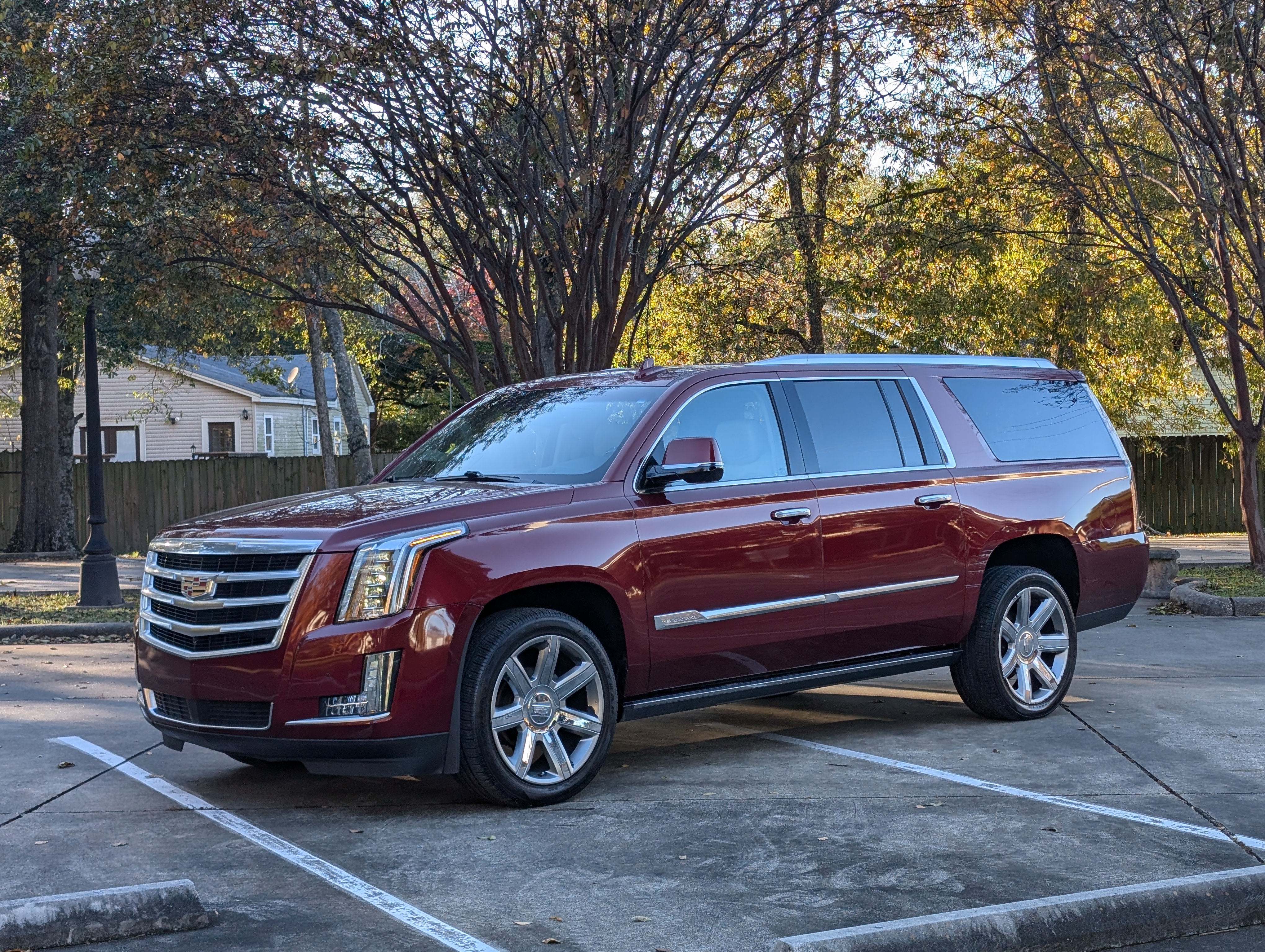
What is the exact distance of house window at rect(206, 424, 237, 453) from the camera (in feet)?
148

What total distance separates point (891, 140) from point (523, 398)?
11.5 meters

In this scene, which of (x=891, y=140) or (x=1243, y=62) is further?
(x=891, y=140)

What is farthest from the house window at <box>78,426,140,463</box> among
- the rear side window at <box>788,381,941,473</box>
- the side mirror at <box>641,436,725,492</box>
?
the side mirror at <box>641,436,725,492</box>

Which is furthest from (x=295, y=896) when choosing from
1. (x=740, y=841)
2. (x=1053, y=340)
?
(x=1053, y=340)

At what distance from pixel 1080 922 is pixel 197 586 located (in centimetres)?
382

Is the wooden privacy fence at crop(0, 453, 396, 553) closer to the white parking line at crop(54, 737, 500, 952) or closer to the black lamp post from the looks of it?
the black lamp post

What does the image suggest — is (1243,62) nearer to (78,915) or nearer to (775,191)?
(775,191)

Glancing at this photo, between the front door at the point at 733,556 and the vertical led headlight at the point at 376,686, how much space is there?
1326 millimetres

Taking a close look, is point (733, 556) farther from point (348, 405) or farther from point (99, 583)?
point (348, 405)

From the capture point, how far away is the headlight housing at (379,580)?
19.2ft

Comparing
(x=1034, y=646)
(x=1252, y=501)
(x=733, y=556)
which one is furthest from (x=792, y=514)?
(x=1252, y=501)

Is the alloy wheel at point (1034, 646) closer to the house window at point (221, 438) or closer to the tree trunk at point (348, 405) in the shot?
the tree trunk at point (348, 405)

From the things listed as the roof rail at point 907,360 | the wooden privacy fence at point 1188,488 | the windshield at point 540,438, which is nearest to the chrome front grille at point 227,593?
the windshield at point 540,438

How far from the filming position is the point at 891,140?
18.0 metres
